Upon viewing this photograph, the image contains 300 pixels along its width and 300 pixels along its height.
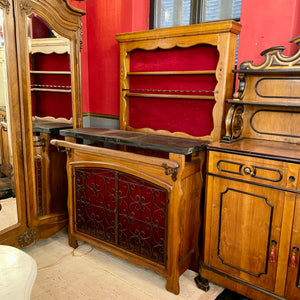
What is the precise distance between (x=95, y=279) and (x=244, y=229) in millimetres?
1138

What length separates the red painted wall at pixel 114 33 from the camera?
205cm

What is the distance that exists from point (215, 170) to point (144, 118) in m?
1.08

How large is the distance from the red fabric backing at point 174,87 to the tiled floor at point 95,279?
3.91ft

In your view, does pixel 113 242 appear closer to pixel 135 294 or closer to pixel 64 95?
pixel 135 294

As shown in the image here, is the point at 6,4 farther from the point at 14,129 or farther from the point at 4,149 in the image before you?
the point at 4,149

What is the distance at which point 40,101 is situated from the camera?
2.39 metres

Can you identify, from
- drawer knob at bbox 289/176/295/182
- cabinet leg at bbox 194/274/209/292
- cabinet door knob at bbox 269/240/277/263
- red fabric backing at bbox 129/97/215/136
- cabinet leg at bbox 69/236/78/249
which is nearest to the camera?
drawer knob at bbox 289/176/295/182

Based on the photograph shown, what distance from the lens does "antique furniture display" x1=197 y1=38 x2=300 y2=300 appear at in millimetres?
1632

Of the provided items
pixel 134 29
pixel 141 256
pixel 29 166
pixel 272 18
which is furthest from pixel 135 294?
pixel 134 29

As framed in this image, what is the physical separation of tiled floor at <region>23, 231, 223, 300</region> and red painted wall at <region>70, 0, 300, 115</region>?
1.48 meters

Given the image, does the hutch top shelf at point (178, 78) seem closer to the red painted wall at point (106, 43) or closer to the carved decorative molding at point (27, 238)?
the red painted wall at point (106, 43)

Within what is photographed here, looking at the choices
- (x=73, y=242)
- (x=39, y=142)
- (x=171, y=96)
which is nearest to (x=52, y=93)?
(x=39, y=142)

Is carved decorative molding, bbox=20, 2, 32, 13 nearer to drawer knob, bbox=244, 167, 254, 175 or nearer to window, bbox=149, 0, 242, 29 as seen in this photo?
window, bbox=149, 0, 242, 29

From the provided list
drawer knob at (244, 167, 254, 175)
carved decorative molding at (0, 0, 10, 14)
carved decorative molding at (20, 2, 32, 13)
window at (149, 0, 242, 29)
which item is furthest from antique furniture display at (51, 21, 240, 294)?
carved decorative molding at (0, 0, 10, 14)
